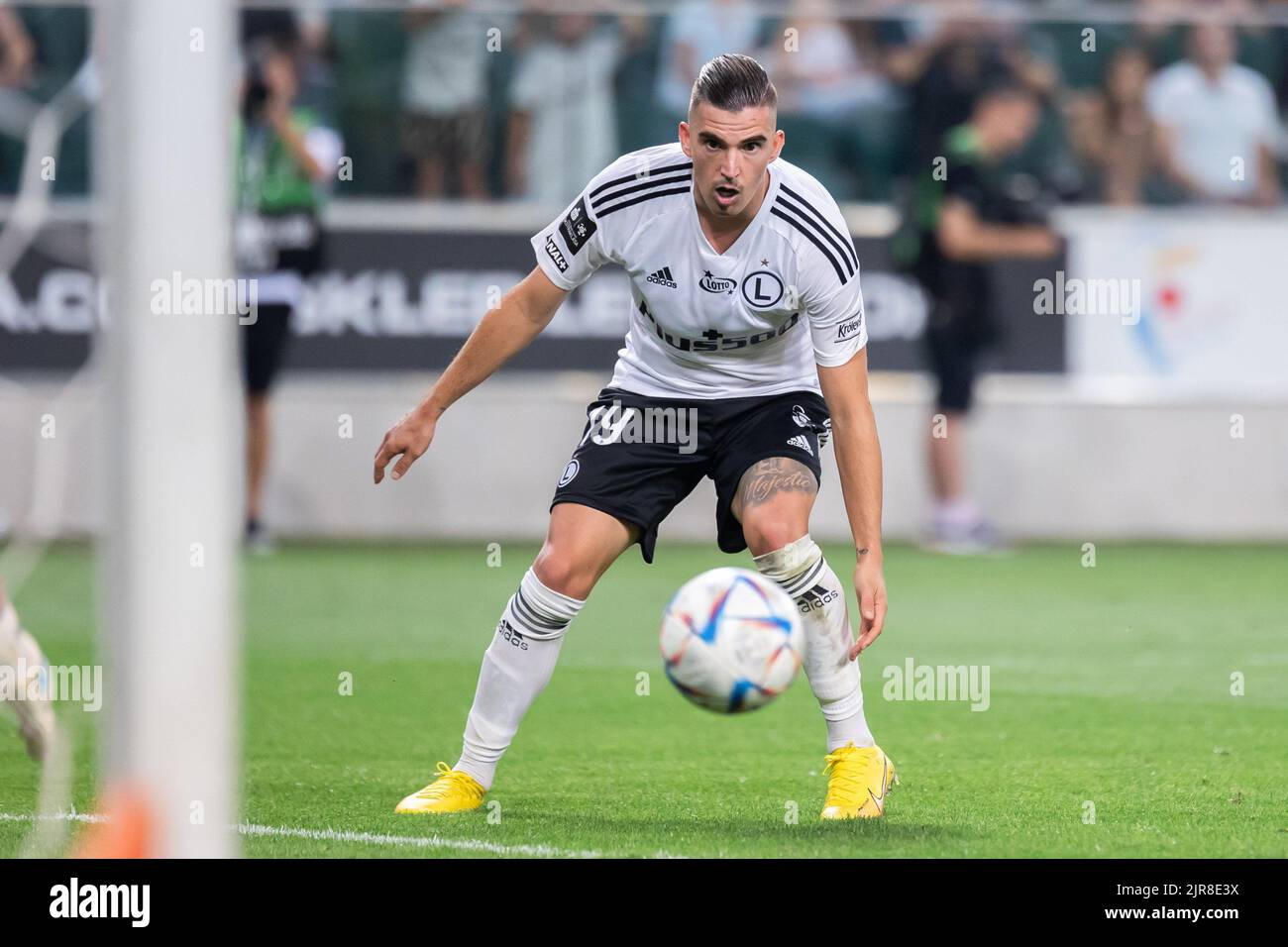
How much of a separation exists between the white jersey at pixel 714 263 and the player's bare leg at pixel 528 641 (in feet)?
1.78

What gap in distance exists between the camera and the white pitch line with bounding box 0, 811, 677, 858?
16.1ft

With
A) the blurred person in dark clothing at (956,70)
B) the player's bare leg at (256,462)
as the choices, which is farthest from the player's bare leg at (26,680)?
the blurred person in dark clothing at (956,70)

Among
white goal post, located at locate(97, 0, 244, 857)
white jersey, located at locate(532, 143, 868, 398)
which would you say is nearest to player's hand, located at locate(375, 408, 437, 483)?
white jersey, located at locate(532, 143, 868, 398)

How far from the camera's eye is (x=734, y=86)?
5.21 metres

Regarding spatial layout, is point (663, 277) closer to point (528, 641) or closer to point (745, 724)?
point (528, 641)

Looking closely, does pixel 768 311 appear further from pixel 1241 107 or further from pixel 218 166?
pixel 1241 107

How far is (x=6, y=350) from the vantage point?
41.3 ft

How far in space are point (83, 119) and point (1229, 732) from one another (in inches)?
353

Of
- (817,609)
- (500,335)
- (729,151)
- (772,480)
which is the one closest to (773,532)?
(772,480)

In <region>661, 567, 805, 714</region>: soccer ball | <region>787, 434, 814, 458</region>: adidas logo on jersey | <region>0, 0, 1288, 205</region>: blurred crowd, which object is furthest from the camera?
<region>0, 0, 1288, 205</region>: blurred crowd

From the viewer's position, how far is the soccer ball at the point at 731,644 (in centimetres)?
507

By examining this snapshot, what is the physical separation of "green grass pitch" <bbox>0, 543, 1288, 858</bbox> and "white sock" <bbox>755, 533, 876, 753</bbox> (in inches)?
9.9

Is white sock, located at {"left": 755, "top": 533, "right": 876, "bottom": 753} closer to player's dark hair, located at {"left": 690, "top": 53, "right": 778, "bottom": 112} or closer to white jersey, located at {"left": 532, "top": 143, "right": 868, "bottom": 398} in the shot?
white jersey, located at {"left": 532, "top": 143, "right": 868, "bottom": 398}
